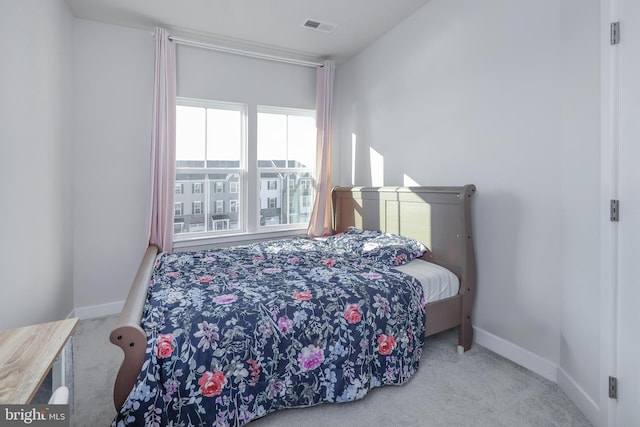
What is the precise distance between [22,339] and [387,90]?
335 cm

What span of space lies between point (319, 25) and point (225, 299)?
2.75 metres

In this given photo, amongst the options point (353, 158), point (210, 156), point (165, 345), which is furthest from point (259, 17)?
point (165, 345)

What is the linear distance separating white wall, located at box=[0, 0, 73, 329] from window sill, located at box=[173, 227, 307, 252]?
38.8 inches

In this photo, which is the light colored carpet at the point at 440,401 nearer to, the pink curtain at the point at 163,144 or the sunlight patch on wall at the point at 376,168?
the pink curtain at the point at 163,144

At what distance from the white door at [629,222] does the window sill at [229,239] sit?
312 cm

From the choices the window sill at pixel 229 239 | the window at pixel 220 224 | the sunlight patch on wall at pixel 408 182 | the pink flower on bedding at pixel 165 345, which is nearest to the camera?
the pink flower on bedding at pixel 165 345

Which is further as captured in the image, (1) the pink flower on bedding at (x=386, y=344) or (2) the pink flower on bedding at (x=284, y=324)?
(1) the pink flower on bedding at (x=386, y=344)

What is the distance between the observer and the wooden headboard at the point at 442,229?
2.35 m

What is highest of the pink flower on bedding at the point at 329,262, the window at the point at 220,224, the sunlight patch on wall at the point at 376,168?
the sunlight patch on wall at the point at 376,168

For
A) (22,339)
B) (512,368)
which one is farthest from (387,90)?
(22,339)

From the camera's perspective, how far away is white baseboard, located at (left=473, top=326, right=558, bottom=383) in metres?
2.05

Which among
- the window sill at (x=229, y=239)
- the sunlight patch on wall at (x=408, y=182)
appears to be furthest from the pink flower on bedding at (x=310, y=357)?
the window sill at (x=229, y=239)

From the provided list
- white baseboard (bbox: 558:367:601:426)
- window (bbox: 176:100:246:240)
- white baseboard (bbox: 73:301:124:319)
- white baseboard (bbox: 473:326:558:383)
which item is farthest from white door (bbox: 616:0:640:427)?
white baseboard (bbox: 73:301:124:319)

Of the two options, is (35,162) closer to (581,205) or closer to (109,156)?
(109,156)
